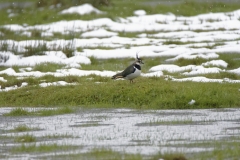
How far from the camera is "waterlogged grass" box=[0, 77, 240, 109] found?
13227 millimetres

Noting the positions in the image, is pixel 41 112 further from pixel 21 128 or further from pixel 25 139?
pixel 25 139

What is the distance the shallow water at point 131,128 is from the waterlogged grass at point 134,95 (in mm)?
505

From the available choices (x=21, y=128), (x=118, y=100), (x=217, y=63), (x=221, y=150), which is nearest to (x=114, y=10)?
(x=217, y=63)

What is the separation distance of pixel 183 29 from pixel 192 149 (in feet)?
62.0

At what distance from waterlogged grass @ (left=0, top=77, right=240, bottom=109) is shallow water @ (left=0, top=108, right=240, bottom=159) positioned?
0.51m

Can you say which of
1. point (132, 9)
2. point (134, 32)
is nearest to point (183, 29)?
point (134, 32)

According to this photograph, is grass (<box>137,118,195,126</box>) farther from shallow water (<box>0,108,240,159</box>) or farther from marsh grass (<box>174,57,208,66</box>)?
marsh grass (<box>174,57,208,66</box>)

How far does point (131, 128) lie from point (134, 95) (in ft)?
9.69

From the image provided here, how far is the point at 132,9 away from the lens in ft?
110

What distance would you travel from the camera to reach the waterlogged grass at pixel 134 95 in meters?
13.2

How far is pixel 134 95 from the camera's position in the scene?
544 inches

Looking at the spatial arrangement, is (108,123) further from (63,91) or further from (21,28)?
(21,28)

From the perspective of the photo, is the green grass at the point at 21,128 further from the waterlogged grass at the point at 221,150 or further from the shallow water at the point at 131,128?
the waterlogged grass at the point at 221,150

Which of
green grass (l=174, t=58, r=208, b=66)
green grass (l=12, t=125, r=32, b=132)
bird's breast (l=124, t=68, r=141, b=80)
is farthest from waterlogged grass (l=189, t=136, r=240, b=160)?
green grass (l=174, t=58, r=208, b=66)
